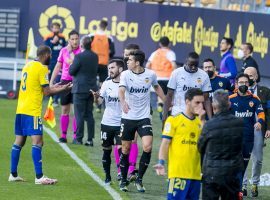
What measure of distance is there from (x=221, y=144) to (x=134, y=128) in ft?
12.5

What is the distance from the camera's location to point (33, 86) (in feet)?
53.5

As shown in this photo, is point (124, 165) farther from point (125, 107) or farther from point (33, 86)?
point (33, 86)

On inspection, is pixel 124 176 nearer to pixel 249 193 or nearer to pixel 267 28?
pixel 249 193

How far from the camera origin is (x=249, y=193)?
17.2 meters

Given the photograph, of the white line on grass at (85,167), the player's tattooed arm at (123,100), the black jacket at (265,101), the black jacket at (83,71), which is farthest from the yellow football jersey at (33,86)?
the black jacket at (83,71)

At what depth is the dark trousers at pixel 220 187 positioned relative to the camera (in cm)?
1265

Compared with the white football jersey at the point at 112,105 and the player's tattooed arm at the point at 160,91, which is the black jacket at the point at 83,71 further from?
the player's tattooed arm at the point at 160,91

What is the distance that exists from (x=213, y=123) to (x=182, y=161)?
624 millimetres

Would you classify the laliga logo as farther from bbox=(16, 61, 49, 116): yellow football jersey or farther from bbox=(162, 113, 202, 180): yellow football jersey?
bbox=(162, 113, 202, 180): yellow football jersey

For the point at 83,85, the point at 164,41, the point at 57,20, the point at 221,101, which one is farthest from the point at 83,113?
the point at 57,20

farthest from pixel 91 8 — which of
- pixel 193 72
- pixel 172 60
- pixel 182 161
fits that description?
pixel 182 161

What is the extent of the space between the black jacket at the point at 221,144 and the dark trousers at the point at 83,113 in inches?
367

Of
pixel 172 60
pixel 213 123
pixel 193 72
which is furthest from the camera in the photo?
pixel 172 60

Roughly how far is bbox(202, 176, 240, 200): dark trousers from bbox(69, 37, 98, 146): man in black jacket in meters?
9.31
